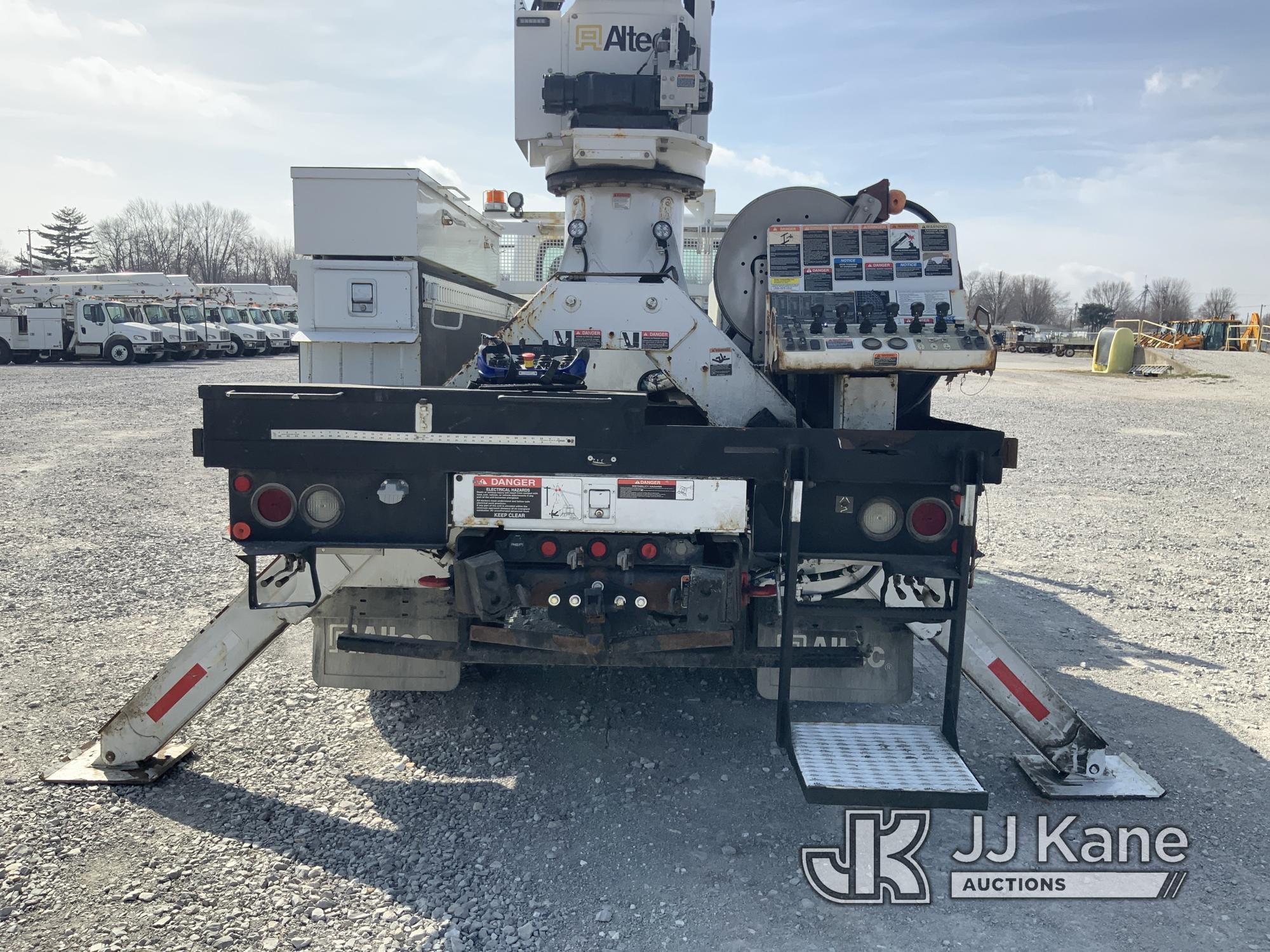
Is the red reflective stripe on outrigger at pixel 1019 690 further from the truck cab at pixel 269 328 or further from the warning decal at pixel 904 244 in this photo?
the truck cab at pixel 269 328

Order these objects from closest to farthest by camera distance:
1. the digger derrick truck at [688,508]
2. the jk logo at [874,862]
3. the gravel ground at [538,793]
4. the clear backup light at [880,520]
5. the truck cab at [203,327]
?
the gravel ground at [538,793]
the jk logo at [874,862]
the digger derrick truck at [688,508]
the clear backup light at [880,520]
the truck cab at [203,327]

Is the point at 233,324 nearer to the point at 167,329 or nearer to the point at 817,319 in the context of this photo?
the point at 167,329

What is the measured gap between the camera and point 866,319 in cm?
Result: 357

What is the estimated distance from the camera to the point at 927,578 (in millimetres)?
3809

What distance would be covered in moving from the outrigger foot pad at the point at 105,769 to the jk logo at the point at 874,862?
2526mm

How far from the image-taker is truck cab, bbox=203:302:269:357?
36.8 metres

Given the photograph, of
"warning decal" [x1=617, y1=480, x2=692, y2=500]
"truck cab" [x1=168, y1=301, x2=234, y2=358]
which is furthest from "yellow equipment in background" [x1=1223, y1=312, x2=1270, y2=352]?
"warning decal" [x1=617, y1=480, x2=692, y2=500]

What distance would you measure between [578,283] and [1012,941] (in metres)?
2.97

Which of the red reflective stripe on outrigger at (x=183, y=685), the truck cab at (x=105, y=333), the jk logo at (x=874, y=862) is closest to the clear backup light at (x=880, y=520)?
the jk logo at (x=874, y=862)

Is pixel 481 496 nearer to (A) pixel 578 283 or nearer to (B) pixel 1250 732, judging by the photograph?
(A) pixel 578 283

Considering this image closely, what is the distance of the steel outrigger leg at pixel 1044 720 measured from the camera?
3.78 metres

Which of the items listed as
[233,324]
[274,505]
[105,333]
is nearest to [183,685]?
[274,505]

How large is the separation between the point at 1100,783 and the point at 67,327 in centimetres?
3493

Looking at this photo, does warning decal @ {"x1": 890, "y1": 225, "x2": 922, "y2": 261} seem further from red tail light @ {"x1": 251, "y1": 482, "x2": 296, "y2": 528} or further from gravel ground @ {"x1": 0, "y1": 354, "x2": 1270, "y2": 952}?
red tail light @ {"x1": 251, "y1": 482, "x2": 296, "y2": 528}
